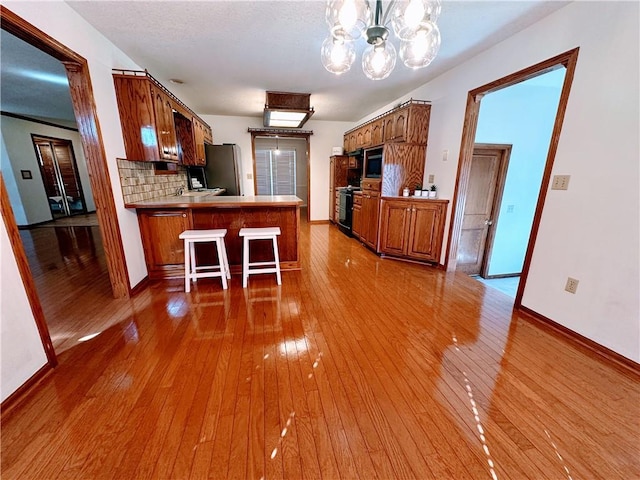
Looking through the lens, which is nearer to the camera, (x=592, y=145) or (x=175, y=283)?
(x=592, y=145)

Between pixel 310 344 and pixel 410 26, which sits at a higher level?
pixel 410 26

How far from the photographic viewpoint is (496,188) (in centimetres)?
374

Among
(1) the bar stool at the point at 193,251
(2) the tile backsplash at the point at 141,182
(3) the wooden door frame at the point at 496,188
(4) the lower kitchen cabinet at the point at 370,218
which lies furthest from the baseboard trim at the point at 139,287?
(3) the wooden door frame at the point at 496,188

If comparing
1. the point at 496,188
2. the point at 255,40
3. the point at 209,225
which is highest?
the point at 255,40

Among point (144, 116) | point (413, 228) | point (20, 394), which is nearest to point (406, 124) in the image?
point (413, 228)

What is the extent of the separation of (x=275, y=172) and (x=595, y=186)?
694 cm

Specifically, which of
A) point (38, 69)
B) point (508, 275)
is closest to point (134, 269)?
point (38, 69)

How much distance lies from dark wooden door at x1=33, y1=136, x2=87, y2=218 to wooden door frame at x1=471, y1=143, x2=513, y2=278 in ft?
31.1

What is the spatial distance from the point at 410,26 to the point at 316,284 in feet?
8.03

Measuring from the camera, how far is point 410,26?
1306 mm

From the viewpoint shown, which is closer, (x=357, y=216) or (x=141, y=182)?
(x=141, y=182)

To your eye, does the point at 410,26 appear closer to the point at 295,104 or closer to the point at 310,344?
the point at 310,344

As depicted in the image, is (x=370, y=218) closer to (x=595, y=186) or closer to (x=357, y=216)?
(x=357, y=216)

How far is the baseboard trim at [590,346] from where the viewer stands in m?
1.72
